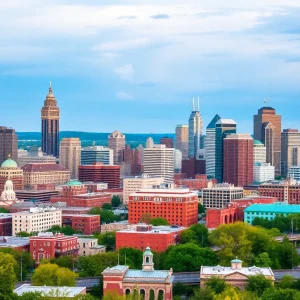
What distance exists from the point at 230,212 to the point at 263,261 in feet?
170

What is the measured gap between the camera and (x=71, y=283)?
79.5 m

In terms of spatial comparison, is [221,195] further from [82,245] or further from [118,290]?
[118,290]

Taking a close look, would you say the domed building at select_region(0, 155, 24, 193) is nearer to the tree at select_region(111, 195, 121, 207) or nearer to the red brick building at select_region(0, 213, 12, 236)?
the tree at select_region(111, 195, 121, 207)

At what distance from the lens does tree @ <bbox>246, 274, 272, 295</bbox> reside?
253ft

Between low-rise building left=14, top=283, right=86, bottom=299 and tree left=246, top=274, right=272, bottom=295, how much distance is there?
12.5 m

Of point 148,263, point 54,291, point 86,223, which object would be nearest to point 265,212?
point 86,223

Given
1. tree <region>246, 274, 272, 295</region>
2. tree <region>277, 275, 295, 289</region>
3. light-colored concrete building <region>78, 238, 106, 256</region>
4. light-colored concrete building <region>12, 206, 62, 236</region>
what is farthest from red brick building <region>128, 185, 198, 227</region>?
tree <region>246, 274, 272, 295</region>

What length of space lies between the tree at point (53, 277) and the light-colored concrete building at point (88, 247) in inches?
1000

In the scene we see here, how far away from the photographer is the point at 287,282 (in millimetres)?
79312

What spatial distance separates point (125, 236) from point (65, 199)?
192 feet

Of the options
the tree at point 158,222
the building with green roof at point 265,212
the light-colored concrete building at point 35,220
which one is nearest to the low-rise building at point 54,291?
the tree at point 158,222

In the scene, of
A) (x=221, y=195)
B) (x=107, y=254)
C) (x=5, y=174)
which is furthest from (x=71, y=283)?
(x=5, y=174)

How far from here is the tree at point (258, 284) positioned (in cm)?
7706

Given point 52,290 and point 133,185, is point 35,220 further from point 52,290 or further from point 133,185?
point 52,290
